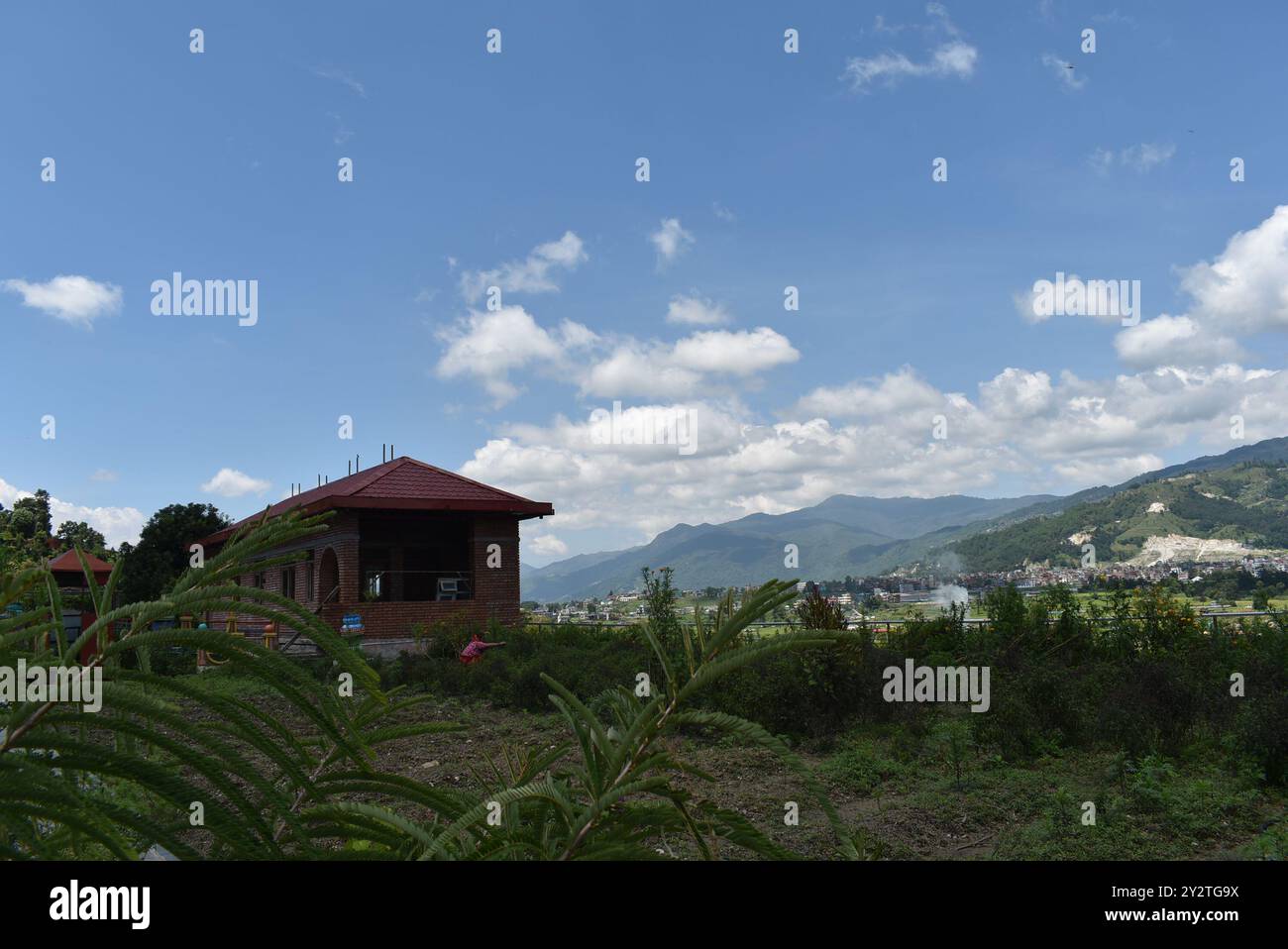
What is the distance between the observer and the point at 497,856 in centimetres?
92

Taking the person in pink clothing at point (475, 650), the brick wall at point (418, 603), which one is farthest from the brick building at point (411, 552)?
the person in pink clothing at point (475, 650)

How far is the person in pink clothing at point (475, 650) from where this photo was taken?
1702cm

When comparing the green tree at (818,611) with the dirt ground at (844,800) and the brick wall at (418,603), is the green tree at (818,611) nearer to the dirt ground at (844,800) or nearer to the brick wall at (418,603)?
the dirt ground at (844,800)

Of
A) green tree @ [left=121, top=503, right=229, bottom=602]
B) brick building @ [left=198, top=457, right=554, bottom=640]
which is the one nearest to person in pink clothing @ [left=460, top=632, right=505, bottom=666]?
brick building @ [left=198, top=457, right=554, bottom=640]

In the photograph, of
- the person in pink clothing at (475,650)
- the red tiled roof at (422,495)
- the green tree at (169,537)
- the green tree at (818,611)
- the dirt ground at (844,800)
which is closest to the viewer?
the dirt ground at (844,800)

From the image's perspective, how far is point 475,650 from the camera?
56.2 feet

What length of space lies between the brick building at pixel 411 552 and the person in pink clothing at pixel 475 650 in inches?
92.4

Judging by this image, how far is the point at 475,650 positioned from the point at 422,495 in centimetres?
569

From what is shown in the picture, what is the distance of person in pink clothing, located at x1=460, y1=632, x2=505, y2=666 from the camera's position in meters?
17.0

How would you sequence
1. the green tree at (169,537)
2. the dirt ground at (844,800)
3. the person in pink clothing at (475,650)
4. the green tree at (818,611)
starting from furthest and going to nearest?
the green tree at (169,537), the person in pink clothing at (475,650), the green tree at (818,611), the dirt ground at (844,800)

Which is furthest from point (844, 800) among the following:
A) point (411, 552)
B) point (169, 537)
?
point (169, 537)

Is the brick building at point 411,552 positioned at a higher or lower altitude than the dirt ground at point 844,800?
higher
